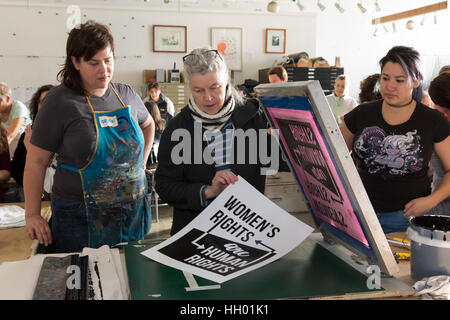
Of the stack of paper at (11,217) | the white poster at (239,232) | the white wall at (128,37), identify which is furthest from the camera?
the white wall at (128,37)

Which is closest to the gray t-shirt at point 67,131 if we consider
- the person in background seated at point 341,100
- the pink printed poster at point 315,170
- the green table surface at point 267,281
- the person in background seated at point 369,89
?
the green table surface at point 267,281

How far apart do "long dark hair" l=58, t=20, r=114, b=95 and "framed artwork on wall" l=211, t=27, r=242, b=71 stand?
6067mm

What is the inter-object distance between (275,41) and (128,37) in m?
2.58

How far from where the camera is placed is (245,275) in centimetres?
110

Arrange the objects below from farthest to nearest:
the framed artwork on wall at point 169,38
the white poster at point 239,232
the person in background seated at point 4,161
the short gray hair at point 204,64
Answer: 1. the framed artwork on wall at point 169,38
2. the person in background seated at point 4,161
3. the short gray hair at point 204,64
4. the white poster at point 239,232

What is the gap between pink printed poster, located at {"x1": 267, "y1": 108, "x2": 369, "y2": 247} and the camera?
3.46ft

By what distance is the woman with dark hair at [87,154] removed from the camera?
5.50ft

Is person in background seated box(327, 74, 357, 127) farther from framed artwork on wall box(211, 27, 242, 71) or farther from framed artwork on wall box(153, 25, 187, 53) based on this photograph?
framed artwork on wall box(153, 25, 187, 53)

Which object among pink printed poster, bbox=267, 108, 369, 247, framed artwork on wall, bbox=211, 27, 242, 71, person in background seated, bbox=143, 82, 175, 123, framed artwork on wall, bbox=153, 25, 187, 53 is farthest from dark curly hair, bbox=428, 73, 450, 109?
framed artwork on wall, bbox=153, 25, 187, 53

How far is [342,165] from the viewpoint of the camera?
96 cm

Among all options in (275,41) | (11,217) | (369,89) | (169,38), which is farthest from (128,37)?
(11,217)

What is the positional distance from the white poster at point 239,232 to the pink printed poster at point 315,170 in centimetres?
10

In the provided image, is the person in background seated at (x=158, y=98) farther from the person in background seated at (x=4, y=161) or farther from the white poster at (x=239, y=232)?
the white poster at (x=239, y=232)
